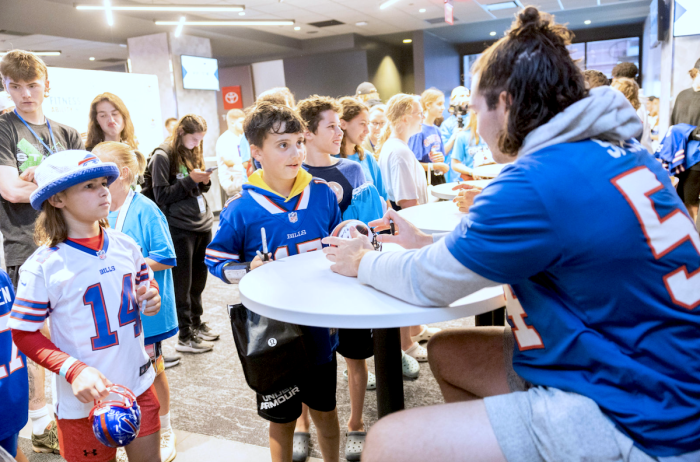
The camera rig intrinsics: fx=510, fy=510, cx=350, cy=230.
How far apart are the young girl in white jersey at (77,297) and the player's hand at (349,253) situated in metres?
0.59

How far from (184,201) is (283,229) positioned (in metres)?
1.68

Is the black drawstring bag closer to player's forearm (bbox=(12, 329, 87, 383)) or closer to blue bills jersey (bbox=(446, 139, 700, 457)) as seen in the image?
player's forearm (bbox=(12, 329, 87, 383))

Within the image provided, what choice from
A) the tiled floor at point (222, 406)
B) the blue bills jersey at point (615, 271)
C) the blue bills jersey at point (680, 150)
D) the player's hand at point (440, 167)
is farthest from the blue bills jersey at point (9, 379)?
the blue bills jersey at point (680, 150)

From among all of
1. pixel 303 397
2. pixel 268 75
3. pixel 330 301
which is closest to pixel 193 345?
pixel 303 397

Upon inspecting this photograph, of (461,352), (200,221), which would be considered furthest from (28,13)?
(461,352)

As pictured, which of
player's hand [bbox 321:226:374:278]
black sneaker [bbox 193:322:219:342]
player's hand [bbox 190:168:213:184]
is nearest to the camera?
player's hand [bbox 321:226:374:278]

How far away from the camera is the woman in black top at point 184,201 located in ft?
10.3

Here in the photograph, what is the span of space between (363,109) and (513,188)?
6.59 feet

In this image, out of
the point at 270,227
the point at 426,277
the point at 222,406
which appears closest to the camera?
the point at 426,277

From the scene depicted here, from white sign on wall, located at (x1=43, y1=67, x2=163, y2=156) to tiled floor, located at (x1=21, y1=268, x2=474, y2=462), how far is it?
2.54 metres

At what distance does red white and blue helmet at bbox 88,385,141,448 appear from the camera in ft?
3.97

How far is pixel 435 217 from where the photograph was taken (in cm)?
216

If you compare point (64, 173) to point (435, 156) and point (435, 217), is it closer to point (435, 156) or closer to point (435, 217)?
point (435, 217)

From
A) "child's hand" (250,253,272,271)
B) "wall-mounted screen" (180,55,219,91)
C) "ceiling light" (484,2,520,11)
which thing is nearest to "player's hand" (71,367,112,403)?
"child's hand" (250,253,272,271)
